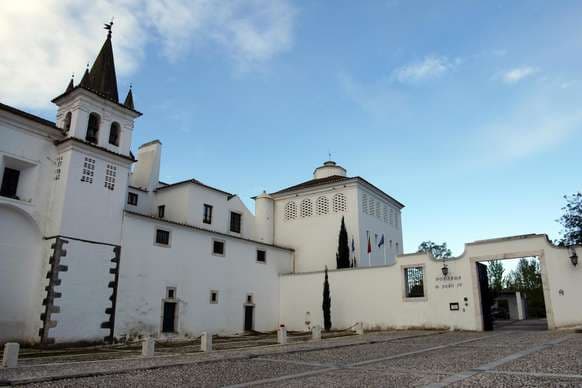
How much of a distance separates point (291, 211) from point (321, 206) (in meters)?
2.48

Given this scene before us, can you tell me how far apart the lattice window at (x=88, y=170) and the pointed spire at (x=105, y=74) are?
134 inches

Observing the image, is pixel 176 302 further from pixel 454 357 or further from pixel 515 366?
pixel 515 366

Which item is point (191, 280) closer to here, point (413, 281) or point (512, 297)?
point (413, 281)

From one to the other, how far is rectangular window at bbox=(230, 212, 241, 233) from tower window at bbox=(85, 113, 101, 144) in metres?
10.8

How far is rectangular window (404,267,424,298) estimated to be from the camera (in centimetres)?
2244

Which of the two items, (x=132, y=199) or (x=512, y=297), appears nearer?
(x=132, y=199)

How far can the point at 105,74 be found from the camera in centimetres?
2119

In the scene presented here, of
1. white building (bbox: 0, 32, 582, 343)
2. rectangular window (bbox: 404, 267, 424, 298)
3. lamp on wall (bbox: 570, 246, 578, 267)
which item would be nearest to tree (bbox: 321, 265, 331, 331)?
white building (bbox: 0, 32, 582, 343)

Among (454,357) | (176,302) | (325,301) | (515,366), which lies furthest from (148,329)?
(515,366)

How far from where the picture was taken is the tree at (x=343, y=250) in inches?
1043

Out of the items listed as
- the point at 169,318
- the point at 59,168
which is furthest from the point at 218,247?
the point at 59,168

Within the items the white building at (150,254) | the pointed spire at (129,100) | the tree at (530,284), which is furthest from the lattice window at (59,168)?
the tree at (530,284)

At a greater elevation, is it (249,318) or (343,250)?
(343,250)

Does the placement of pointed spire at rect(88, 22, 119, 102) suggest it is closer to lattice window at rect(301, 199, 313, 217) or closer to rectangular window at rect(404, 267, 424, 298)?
lattice window at rect(301, 199, 313, 217)
